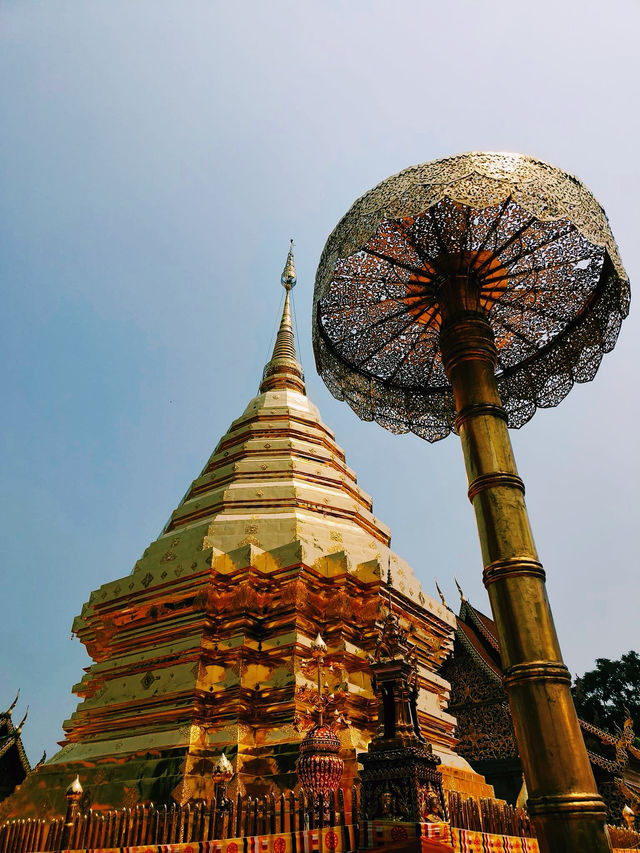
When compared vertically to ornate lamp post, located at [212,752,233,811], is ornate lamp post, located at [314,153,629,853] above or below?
above

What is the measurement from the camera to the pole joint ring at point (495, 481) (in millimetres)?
3830

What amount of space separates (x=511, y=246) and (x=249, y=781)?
5490mm

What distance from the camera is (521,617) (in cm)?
337

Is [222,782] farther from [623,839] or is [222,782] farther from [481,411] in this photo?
[623,839]

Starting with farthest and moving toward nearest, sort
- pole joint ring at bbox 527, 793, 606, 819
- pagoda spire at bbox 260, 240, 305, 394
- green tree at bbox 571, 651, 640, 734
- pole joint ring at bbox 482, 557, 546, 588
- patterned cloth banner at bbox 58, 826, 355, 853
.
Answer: green tree at bbox 571, 651, 640, 734
pagoda spire at bbox 260, 240, 305, 394
patterned cloth banner at bbox 58, 826, 355, 853
pole joint ring at bbox 482, 557, 546, 588
pole joint ring at bbox 527, 793, 606, 819

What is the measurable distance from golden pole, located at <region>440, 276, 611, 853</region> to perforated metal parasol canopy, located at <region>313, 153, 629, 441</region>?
65 centimetres

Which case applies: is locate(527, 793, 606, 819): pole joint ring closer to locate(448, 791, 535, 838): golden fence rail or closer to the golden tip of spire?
locate(448, 791, 535, 838): golden fence rail

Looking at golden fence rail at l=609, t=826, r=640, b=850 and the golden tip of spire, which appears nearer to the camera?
golden fence rail at l=609, t=826, r=640, b=850

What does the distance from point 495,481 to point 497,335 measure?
8.09 feet

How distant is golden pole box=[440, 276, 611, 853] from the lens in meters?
2.92

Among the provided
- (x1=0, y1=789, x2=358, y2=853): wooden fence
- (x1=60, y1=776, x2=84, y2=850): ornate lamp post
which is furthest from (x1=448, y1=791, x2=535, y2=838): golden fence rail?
(x1=60, y1=776, x2=84, y2=850): ornate lamp post

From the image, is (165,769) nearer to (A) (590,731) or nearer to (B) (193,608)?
(B) (193,608)

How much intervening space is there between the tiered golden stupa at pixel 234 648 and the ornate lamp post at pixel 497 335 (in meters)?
2.61

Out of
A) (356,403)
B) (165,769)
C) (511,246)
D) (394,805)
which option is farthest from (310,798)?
(511,246)
